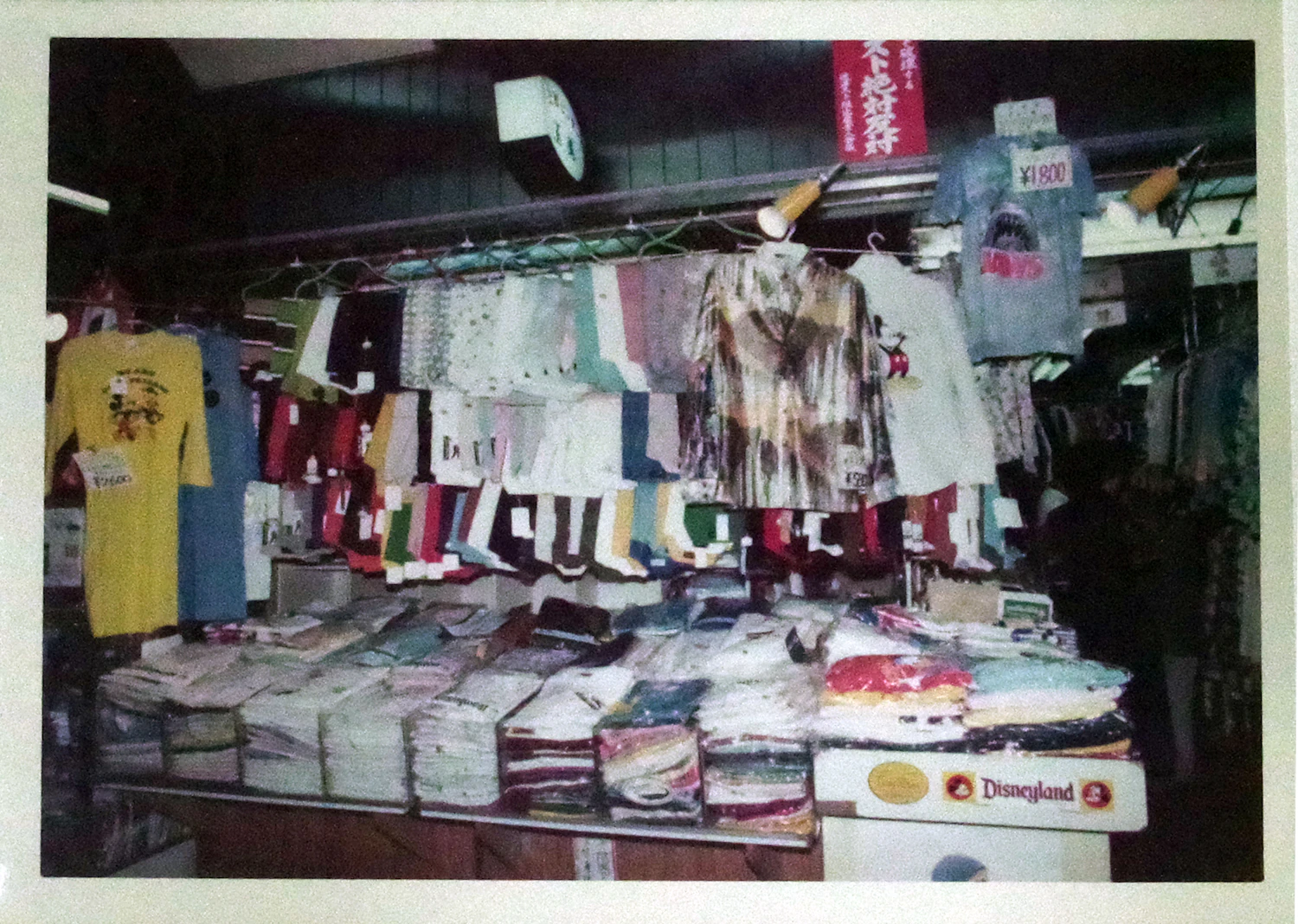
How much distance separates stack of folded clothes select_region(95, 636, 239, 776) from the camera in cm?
225

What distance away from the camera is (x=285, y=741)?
2201 millimetres

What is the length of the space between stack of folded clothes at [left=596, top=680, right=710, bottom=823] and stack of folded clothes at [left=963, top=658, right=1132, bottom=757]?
787 millimetres

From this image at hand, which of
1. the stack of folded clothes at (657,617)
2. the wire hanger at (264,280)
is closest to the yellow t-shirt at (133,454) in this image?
the wire hanger at (264,280)

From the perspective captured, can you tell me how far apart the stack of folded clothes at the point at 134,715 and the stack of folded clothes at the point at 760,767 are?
1.86m

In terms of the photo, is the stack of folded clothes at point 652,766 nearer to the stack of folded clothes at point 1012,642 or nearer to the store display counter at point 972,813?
the store display counter at point 972,813

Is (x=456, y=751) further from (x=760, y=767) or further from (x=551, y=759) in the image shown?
(x=760, y=767)

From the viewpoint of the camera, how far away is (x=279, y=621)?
2.88 m

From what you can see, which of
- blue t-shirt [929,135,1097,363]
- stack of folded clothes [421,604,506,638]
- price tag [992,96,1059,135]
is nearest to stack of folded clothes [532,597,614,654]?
stack of folded clothes [421,604,506,638]

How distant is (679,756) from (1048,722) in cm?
101

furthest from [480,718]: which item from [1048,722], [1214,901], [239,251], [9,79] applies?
[9,79]

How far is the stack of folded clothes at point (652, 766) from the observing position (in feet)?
6.28

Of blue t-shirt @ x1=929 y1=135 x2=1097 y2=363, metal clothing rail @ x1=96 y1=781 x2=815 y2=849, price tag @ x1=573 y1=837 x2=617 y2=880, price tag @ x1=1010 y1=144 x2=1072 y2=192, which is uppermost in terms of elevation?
price tag @ x1=1010 y1=144 x2=1072 y2=192

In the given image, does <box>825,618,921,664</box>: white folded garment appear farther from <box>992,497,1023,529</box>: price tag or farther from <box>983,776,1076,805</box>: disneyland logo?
<box>992,497,1023,529</box>: price tag

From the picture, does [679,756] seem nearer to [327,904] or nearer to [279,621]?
[327,904]
